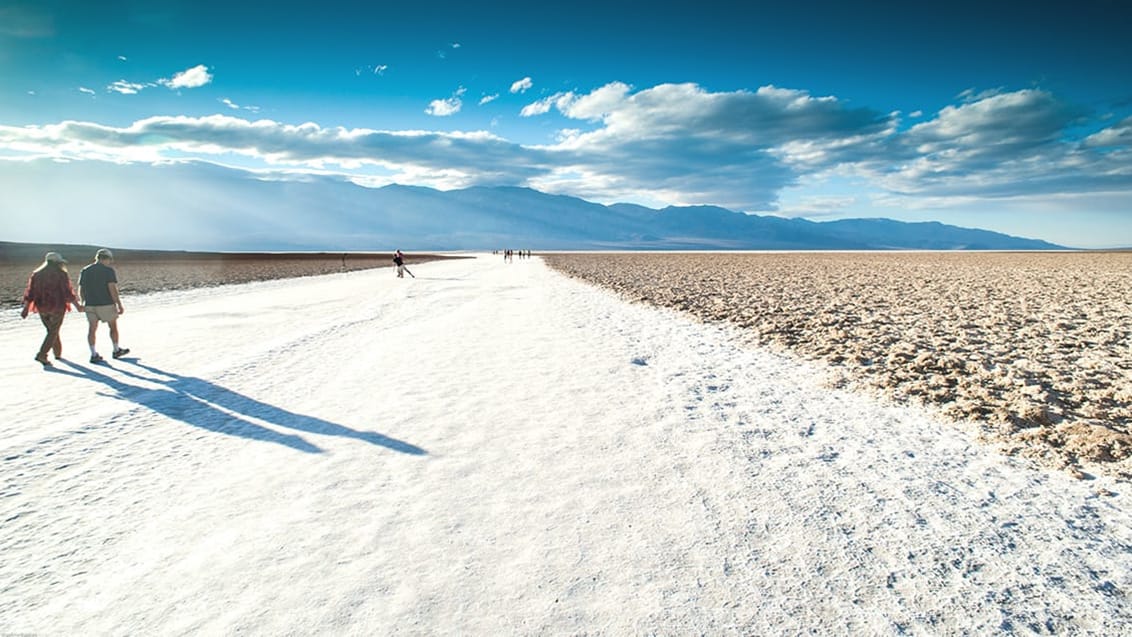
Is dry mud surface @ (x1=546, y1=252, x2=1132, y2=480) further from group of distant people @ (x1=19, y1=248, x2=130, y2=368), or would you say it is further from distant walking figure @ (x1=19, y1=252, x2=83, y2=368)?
distant walking figure @ (x1=19, y1=252, x2=83, y2=368)

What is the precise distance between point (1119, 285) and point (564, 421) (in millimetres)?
30040

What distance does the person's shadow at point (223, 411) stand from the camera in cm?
533

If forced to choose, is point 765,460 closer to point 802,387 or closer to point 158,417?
point 802,387

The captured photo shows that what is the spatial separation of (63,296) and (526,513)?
9094mm

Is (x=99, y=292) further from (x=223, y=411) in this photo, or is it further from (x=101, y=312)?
(x=223, y=411)

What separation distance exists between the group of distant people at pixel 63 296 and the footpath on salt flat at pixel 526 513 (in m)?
1.18

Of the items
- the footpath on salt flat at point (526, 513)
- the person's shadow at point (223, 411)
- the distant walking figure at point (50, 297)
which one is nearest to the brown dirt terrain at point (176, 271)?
the distant walking figure at point (50, 297)

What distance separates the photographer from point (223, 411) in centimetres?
620

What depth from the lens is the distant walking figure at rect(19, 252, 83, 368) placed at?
26.6ft

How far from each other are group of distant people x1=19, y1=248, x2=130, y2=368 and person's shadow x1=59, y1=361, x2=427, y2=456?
1083mm

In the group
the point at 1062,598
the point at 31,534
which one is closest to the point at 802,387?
the point at 1062,598

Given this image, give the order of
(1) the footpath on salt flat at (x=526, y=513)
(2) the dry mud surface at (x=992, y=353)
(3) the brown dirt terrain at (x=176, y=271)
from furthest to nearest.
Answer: (3) the brown dirt terrain at (x=176, y=271) < (2) the dry mud surface at (x=992, y=353) < (1) the footpath on salt flat at (x=526, y=513)

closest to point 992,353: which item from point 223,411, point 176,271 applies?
point 223,411

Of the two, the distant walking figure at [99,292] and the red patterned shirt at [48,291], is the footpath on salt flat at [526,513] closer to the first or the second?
the distant walking figure at [99,292]
